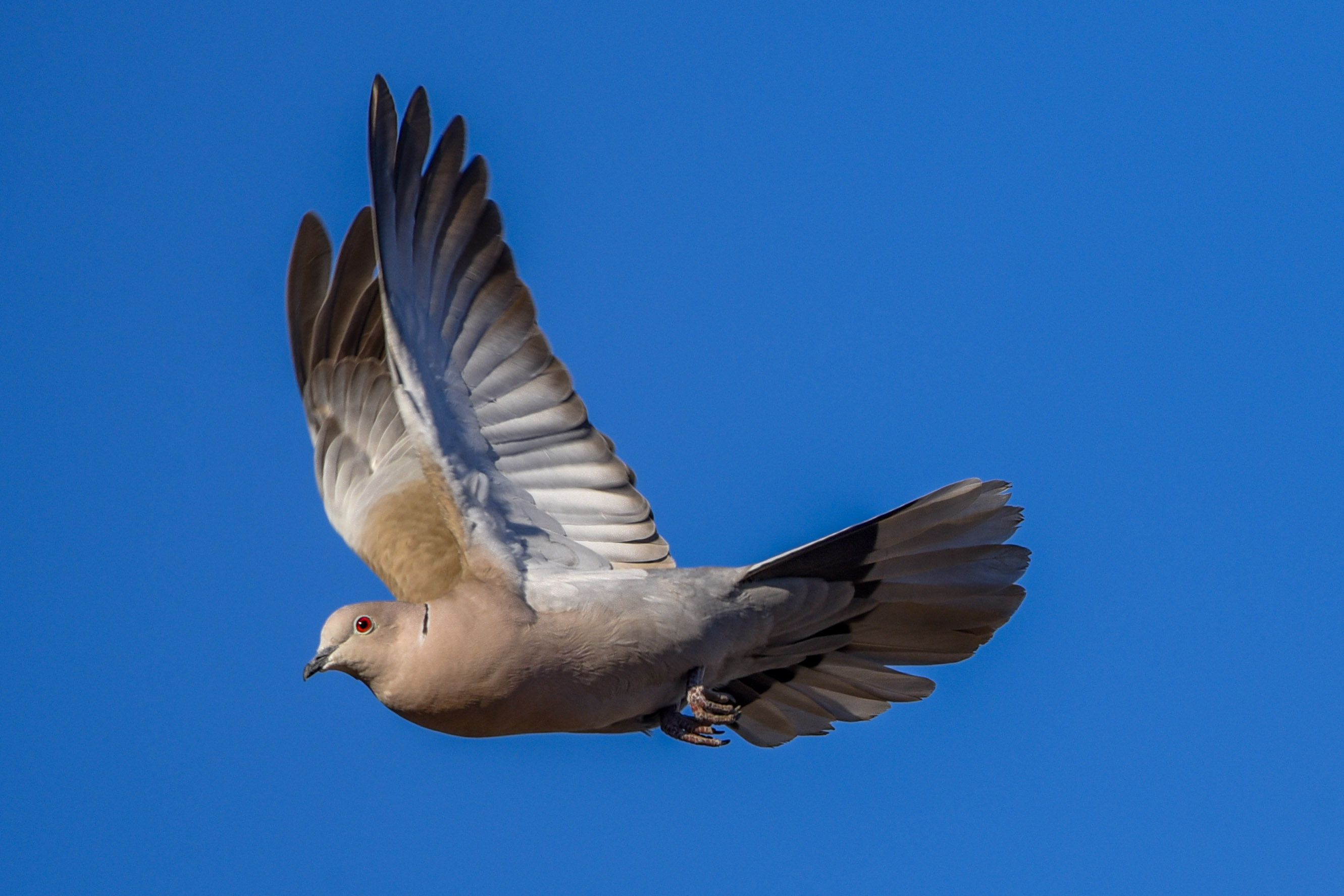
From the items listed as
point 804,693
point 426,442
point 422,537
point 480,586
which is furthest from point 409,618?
point 804,693

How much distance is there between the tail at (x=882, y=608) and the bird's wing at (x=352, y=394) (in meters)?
1.97

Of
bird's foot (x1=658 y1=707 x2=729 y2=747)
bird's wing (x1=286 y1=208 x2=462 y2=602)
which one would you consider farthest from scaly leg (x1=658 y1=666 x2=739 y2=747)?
bird's wing (x1=286 y1=208 x2=462 y2=602)

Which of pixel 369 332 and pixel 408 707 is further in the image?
pixel 369 332

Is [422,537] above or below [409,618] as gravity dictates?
above

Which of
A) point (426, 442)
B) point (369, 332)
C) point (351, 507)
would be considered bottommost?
point (426, 442)

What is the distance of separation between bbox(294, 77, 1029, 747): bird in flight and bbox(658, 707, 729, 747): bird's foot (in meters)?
0.01

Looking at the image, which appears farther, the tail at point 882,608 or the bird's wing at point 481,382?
the tail at point 882,608

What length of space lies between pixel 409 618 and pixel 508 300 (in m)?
1.71

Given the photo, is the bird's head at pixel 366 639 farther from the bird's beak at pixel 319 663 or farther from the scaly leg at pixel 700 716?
the scaly leg at pixel 700 716

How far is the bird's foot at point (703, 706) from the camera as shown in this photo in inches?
276

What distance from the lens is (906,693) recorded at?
7.53 metres

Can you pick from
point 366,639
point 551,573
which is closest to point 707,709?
point 551,573

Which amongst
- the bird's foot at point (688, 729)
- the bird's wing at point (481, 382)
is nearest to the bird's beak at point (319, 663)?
the bird's wing at point (481, 382)

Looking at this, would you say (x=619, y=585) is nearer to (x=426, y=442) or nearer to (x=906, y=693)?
(x=426, y=442)
